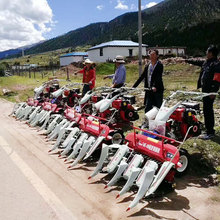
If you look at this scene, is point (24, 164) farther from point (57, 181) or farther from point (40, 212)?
point (40, 212)

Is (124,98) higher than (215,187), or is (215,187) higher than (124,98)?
(124,98)

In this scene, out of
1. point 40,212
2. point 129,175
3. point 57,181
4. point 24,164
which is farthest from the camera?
point 24,164

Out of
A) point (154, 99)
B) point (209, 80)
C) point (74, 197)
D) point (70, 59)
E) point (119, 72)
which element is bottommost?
point (74, 197)

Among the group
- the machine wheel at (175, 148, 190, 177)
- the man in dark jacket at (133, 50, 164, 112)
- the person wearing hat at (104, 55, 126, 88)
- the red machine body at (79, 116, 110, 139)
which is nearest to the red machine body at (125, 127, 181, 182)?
the machine wheel at (175, 148, 190, 177)

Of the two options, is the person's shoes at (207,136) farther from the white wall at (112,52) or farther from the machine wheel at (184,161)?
the white wall at (112,52)

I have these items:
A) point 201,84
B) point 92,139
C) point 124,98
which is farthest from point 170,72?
point 92,139

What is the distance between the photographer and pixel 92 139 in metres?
5.27

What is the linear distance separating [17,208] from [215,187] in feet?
10.3

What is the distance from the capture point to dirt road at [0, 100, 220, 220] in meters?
3.42

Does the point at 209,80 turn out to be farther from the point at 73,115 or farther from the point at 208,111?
the point at 73,115

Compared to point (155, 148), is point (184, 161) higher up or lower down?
lower down

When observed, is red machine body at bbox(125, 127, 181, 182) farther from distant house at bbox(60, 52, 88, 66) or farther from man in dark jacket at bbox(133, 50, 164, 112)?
distant house at bbox(60, 52, 88, 66)

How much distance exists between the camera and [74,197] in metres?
3.84

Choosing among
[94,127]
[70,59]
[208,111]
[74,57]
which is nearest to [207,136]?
[208,111]
